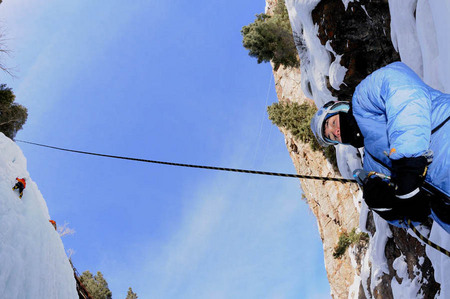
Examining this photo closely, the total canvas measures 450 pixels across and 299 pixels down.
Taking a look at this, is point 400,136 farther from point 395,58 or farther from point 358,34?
point 358,34

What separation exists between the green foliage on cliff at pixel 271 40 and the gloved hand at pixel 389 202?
41.1 feet

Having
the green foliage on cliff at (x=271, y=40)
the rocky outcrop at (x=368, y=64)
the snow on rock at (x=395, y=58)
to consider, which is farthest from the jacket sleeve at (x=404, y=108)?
the green foliage on cliff at (x=271, y=40)

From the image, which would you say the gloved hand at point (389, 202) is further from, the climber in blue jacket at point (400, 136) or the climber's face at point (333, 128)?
the climber's face at point (333, 128)

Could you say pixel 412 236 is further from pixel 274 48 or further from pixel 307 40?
pixel 274 48

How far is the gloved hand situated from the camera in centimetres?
235

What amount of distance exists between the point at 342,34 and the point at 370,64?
1.08 m

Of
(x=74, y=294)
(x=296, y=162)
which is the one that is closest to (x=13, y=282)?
(x=74, y=294)

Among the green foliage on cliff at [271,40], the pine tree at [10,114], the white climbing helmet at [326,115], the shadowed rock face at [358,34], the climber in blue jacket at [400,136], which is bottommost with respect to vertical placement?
the climber in blue jacket at [400,136]

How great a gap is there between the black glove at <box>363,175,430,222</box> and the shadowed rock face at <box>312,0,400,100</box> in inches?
234

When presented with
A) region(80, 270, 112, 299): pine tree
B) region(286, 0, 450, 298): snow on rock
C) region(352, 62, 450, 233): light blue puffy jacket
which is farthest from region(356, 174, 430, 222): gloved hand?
region(80, 270, 112, 299): pine tree

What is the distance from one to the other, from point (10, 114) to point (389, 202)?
1978 cm

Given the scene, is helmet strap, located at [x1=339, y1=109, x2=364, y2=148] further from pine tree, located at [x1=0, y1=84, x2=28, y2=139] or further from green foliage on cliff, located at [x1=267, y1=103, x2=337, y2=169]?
pine tree, located at [x1=0, y1=84, x2=28, y2=139]

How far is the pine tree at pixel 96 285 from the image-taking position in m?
23.2

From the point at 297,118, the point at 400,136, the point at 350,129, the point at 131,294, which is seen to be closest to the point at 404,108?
the point at 400,136
